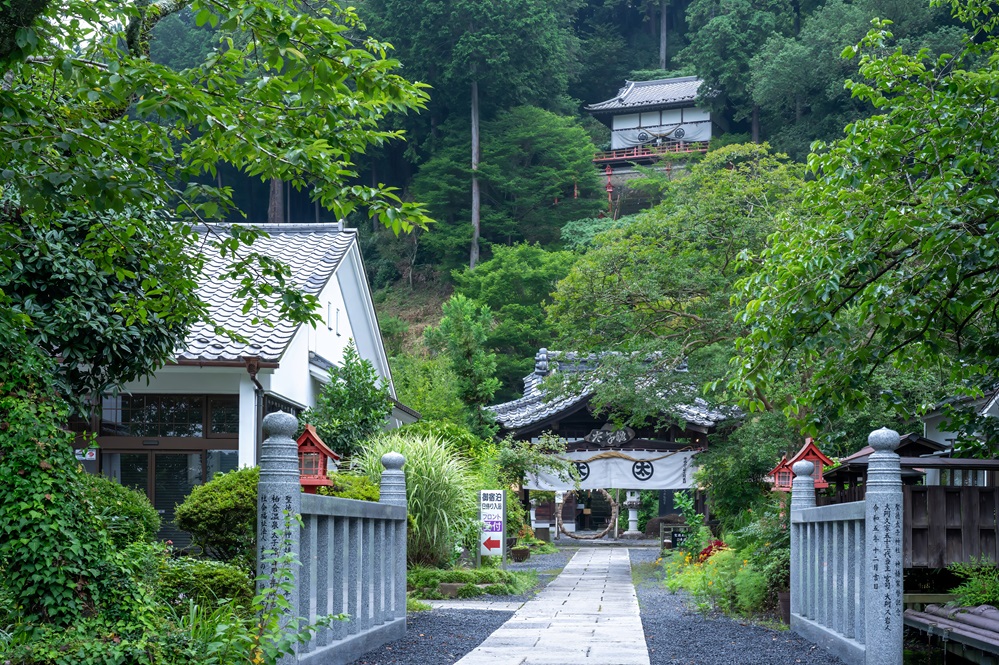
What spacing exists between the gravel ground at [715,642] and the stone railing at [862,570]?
23cm

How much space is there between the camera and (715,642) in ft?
29.4

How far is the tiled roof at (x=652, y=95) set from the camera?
4603 cm

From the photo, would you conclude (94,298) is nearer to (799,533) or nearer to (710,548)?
(799,533)

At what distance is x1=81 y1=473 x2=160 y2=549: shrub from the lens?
770 cm

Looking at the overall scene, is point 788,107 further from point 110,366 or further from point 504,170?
point 110,366

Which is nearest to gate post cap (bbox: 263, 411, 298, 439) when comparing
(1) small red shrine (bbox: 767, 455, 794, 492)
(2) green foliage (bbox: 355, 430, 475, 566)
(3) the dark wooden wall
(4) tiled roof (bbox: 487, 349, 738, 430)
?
(3) the dark wooden wall

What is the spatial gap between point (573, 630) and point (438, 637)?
138 centimetres

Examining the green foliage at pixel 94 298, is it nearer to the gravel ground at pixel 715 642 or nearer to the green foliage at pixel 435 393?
the gravel ground at pixel 715 642

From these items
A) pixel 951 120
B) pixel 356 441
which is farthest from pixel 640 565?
pixel 951 120

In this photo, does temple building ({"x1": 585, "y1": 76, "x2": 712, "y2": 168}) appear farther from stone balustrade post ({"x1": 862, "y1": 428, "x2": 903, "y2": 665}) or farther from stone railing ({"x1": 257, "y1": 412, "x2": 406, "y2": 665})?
stone balustrade post ({"x1": 862, "y1": 428, "x2": 903, "y2": 665})

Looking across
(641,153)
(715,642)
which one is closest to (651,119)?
(641,153)

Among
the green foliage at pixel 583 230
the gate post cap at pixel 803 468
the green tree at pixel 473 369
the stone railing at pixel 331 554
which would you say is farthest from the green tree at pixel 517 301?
the stone railing at pixel 331 554

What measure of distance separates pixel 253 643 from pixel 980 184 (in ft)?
19.2

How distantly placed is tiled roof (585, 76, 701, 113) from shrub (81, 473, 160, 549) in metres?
39.7
